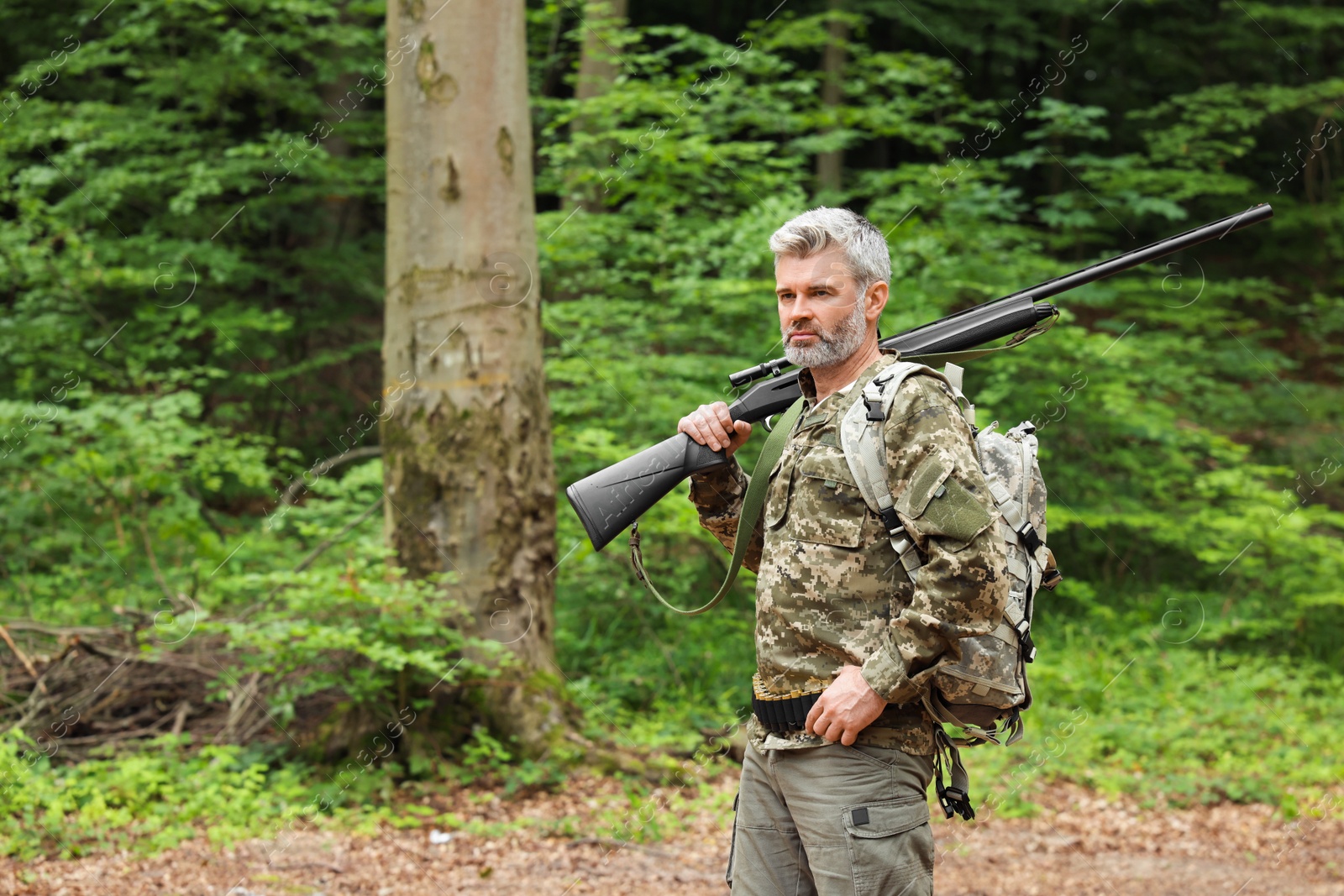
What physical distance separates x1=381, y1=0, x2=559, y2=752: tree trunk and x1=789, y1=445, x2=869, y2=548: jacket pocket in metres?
3.20

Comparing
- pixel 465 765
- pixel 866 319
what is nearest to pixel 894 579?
pixel 866 319

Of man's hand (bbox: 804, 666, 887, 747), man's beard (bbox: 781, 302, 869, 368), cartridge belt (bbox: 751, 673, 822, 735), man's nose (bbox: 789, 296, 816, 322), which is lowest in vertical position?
cartridge belt (bbox: 751, 673, 822, 735)

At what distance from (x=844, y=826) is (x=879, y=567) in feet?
1.72

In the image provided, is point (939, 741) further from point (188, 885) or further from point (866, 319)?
point (188, 885)

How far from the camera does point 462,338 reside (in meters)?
5.21

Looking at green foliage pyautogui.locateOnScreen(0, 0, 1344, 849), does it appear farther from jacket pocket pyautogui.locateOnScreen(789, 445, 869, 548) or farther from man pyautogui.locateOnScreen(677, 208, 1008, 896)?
jacket pocket pyautogui.locateOnScreen(789, 445, 869, 548)

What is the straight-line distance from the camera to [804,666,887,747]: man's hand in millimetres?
2059

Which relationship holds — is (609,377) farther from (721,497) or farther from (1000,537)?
(1000,537)

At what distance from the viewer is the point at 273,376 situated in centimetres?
954

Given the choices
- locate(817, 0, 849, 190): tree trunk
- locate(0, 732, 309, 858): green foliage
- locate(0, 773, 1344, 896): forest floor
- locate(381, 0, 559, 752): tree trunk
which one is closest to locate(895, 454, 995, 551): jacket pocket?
locate(0, 773, 1344, 896): forest floor

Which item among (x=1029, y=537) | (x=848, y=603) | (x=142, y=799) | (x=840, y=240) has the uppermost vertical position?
(x=840, y=240)

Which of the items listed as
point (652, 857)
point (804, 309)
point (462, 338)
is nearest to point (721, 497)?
point (804, 309)

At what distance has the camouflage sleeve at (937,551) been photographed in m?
1.98

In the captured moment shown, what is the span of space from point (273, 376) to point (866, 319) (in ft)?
27.2
